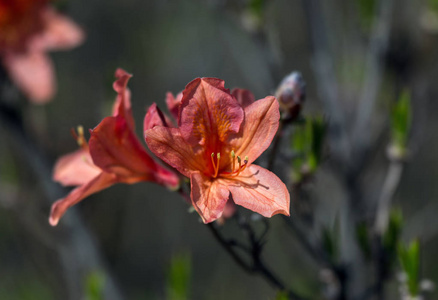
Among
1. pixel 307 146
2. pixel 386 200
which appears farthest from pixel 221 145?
pixel 386 200

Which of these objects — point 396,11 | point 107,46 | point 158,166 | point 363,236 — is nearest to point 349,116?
point 396,11

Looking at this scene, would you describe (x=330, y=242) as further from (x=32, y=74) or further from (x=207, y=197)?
(x=32, y=74)

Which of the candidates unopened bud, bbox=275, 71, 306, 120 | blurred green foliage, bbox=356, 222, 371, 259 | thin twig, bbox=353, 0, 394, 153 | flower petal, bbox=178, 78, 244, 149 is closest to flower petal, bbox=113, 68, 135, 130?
flower petal, bbox=178, 78, 244, 149

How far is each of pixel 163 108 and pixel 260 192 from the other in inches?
132

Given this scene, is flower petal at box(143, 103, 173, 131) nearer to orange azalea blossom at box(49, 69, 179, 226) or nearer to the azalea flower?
orange azalea blossom at box(49, 69, 179, 226)

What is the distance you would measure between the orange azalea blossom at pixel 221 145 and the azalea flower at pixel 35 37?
2.08m

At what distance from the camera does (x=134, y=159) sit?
2.28 metres

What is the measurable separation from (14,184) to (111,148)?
2119mm

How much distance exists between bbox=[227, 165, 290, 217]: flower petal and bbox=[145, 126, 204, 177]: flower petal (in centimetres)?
17

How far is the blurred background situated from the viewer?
135 inches

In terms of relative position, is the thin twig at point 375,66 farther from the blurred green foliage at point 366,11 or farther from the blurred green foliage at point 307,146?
Result: the blurred green foliage at point 307,146

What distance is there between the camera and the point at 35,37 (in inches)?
156

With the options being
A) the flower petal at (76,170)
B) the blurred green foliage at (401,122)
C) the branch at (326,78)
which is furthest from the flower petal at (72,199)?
the branch at (326,78)

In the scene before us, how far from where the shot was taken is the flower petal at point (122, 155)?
6.78 ft
